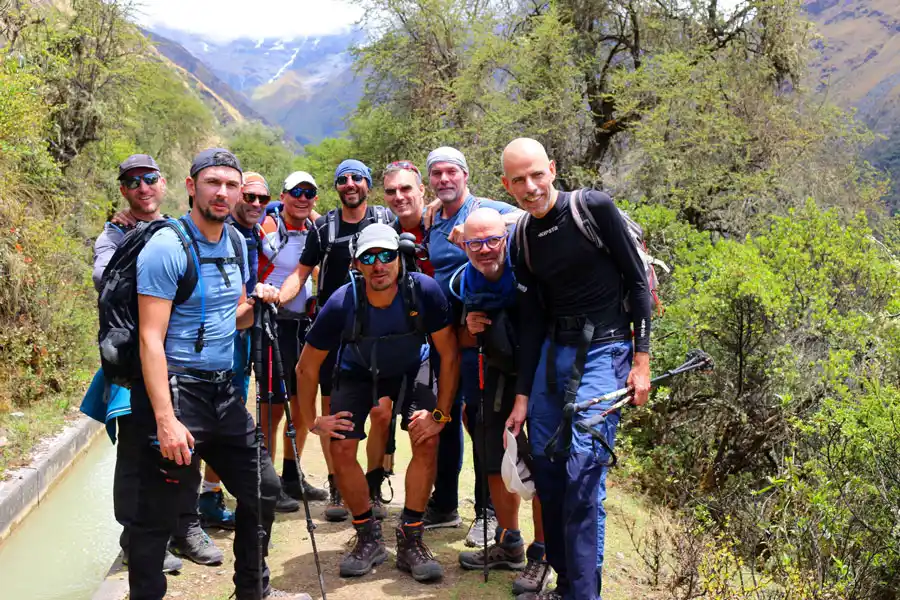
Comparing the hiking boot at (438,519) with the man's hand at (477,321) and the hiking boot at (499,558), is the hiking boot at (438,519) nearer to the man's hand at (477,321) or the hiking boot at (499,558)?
the hiking boot at (499,558)

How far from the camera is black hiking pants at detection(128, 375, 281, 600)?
3.42 meters

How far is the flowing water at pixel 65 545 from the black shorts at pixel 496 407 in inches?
114

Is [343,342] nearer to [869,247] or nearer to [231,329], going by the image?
[231,329]

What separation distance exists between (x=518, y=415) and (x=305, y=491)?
225 centimetres

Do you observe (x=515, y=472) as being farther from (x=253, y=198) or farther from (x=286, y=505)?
(x=253, y=198)

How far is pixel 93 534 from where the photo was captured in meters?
6.05

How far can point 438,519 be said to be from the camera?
527 centimetres

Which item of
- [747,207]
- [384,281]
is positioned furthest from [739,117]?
[384,281]

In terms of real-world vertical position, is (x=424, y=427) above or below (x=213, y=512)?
above

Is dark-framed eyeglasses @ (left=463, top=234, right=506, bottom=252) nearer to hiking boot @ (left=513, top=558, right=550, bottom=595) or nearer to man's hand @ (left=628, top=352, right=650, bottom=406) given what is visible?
man's hand @ (left=628, top=352, right=650, bottom=406)

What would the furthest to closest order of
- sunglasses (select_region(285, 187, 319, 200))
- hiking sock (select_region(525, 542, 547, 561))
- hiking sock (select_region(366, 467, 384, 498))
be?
sunglasses (select_region(285, 187, 319, 200)) → hiking sock (select_region(366, 467, 384, 498)) → hiking sock (select_region(525, 542, 547, 561))

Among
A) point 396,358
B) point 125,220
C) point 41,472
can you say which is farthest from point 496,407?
point 41,472

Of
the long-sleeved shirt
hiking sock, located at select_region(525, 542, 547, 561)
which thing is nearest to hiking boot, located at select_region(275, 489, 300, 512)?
hiking sock, located at select_region(525, 542, 547, 561)

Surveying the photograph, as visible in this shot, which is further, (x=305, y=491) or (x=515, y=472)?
(x=305, y=491)
